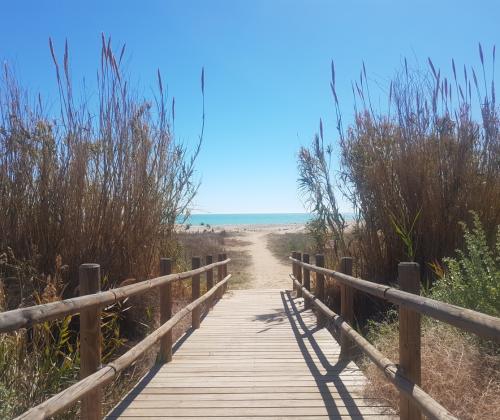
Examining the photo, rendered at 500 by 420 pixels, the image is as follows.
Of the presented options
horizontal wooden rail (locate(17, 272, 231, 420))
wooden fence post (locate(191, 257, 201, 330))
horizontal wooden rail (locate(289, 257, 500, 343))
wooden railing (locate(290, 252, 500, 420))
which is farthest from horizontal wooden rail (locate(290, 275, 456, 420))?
wooden fence post (locate(191, 257, 201, 330))

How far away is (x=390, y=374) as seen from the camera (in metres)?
3.23

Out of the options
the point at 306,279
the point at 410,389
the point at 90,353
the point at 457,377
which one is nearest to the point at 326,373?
the point at 457,377

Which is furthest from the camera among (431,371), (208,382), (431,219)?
(431,219)

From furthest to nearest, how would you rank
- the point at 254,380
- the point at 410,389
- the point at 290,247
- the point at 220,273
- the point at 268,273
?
the point at 290,247
the point at 268,273
the point at 220,273
the point at 254,380
the point at 410,389

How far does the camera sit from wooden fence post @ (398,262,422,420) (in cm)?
306

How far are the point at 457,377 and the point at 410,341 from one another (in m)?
0.95

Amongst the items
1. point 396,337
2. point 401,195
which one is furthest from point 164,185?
point 396,337

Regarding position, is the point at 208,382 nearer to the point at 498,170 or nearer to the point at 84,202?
the point at 84,202

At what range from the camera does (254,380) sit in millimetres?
4551

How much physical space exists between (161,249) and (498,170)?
437 centimetres

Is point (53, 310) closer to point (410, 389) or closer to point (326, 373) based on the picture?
point (410, 389)

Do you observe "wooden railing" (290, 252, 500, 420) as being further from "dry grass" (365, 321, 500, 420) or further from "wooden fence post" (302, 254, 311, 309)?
"wooden fence post" (302, 254, 311, 309)

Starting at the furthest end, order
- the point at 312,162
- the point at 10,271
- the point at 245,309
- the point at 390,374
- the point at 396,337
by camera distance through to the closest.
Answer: the point at 312,162 < the point at 245,309 < the point at 10,271 < the point at 396,337 < the point at 390,374

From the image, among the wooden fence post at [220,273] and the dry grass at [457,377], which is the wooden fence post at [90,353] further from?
the wooden fence post at [220,273]
